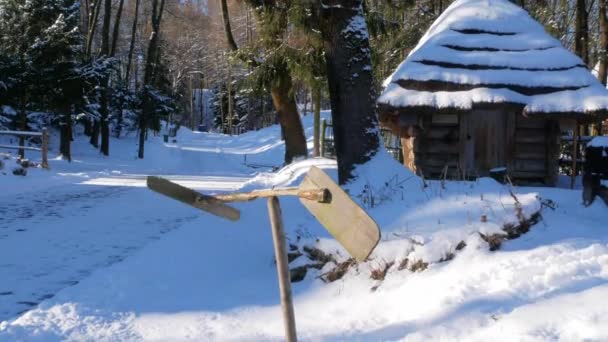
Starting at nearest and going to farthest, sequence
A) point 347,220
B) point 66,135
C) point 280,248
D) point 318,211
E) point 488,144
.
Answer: point 347,220, point 318,211, point 280,248, point 488,144, point 66,135

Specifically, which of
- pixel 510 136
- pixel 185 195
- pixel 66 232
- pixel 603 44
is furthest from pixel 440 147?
pixel 603 44

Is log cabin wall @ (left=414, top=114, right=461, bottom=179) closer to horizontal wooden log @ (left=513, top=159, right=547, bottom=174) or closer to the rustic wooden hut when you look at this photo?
the rustic wooden hut

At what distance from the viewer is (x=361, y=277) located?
18.7 feet

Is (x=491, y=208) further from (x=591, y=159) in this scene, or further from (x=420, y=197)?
(x=591, y=159)

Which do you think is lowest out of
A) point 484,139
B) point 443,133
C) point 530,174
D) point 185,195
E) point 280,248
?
point 530,174

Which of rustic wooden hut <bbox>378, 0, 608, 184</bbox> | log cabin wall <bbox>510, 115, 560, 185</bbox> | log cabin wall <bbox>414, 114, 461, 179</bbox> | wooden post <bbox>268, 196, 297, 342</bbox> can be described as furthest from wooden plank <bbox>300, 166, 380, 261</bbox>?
log cabin wall <bbox>510, 115, 560, 185</bbox>

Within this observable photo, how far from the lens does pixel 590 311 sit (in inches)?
152

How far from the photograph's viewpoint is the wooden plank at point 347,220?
8.55 ft

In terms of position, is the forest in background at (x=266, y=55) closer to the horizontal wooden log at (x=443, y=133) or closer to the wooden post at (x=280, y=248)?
the horizontal wooden log at (x=443, y=133)

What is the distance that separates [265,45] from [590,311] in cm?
1560

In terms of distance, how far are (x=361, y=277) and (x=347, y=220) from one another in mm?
3134

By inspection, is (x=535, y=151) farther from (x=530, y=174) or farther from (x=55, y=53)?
(x=55, y=53)

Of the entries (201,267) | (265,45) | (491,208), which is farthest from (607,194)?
(265,45)

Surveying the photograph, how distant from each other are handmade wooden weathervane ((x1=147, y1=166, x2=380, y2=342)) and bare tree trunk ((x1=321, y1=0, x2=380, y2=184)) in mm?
6560
